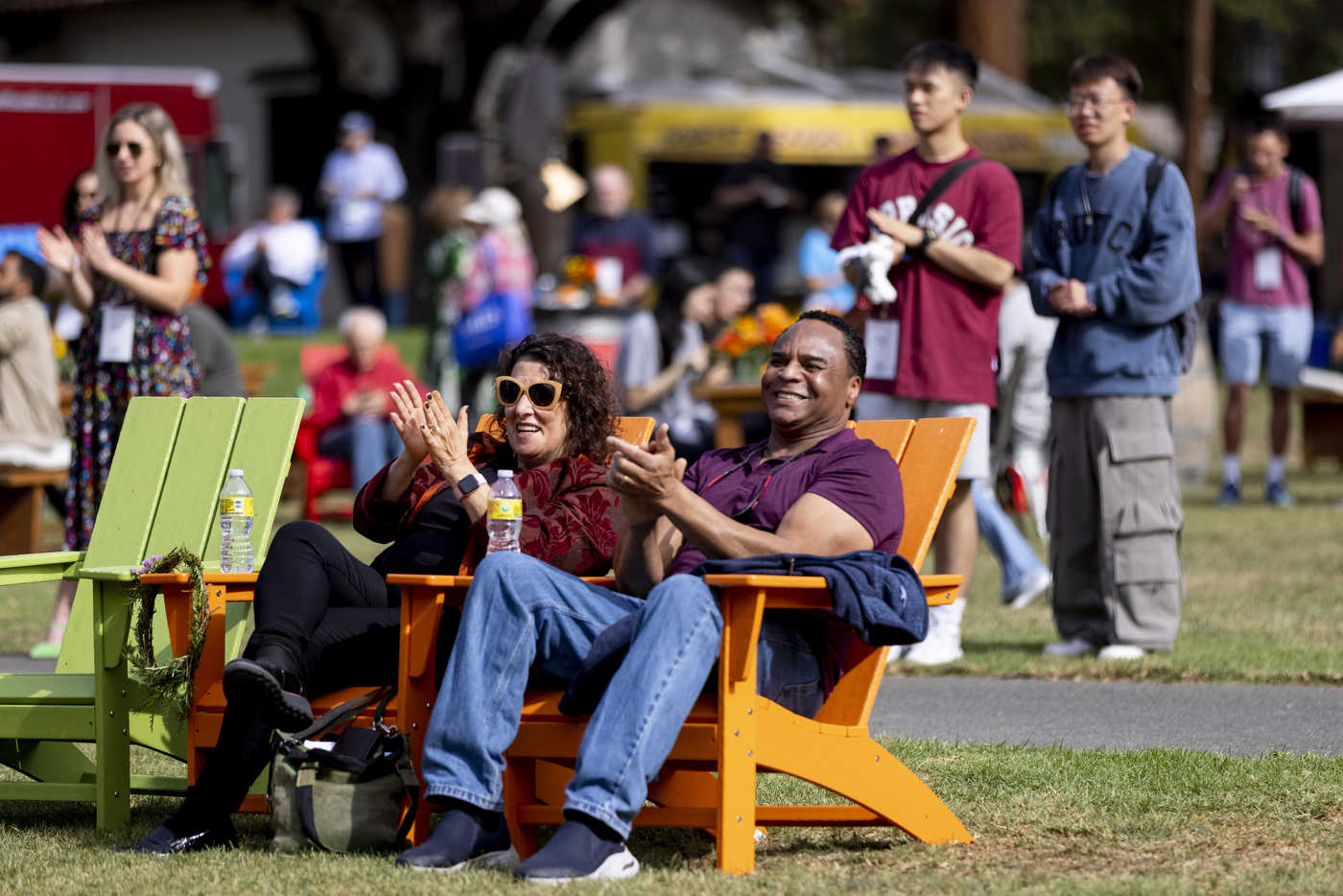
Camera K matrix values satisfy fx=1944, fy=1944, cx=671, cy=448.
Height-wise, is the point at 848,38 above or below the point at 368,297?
above

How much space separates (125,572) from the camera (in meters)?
4.79

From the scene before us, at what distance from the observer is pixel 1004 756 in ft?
17.9

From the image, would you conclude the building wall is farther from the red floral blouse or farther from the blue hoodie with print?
A: the red floral blouse

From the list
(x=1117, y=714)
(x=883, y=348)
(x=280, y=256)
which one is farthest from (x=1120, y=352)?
(x=280, y=256)

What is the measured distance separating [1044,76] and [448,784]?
1431 inches

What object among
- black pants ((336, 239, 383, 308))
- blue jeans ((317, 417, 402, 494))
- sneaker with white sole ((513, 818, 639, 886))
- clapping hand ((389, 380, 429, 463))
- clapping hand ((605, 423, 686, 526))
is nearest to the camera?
sneaker with white sole ((513, 818, 639, 886))

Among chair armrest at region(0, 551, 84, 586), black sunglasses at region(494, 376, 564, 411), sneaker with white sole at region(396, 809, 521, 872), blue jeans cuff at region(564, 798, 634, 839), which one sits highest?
black sunglasses at region(494, 376, 564, 411)

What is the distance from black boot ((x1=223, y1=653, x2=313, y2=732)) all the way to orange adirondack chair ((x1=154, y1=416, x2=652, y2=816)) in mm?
116

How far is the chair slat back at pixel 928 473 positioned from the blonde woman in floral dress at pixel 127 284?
3.13 metres

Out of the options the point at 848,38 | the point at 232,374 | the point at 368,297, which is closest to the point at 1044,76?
the point at 848,38

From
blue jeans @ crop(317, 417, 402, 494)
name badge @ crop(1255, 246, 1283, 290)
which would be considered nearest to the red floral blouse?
blue jeans @ crop(317, 417, 402, 494)

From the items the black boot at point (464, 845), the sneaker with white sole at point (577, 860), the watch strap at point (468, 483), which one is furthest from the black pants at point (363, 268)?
the sneaker with white sole at point (577, 860)

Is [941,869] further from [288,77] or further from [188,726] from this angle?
[288,77]

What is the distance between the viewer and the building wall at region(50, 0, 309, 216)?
96.6 feet
